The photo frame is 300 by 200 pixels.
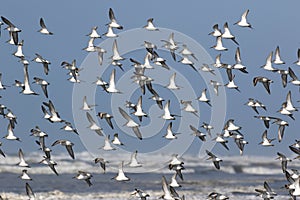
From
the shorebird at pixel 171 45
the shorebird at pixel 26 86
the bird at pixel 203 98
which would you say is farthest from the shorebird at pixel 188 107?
the shorebird at pixel 26 86

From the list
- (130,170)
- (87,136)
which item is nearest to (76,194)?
(87,136)

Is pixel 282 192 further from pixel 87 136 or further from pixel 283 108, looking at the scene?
pixel 283 108

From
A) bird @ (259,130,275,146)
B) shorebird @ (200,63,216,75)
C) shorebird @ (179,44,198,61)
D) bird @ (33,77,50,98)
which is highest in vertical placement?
shorebird @ (179,44,198,61)

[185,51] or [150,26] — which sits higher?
[150,26]

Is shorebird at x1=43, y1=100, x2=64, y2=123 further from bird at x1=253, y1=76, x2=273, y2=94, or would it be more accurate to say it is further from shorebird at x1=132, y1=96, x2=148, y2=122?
bird at x1=253, y1=76, x2=273, y2=94

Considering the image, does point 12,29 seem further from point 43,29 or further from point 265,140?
point 265,140

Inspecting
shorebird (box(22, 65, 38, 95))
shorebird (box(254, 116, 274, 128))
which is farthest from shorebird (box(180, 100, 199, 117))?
shorebird (box(22, 65, 38, 95))

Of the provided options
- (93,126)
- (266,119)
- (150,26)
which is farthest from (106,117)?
(266,119)

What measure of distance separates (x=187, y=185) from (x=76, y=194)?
15755mm

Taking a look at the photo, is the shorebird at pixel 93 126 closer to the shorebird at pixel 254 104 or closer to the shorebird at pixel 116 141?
the shorebird at pixel 116 141

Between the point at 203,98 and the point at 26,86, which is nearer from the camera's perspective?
the point at 26,86

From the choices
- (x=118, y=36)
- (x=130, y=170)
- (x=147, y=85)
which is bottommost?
(x=130, y=170)

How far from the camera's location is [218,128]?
3734 cm

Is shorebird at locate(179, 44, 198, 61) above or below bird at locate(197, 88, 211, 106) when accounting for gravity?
above
